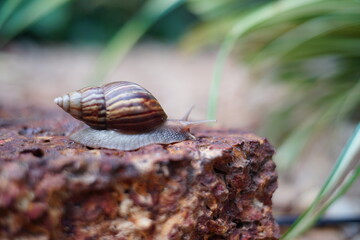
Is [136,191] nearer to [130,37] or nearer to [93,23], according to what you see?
[130,37]

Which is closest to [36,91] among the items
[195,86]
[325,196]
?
[195,86]

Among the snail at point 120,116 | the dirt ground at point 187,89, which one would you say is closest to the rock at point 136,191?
the snail at point 120,116

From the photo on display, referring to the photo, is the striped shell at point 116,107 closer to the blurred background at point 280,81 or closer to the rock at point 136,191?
the rock at point 136,191

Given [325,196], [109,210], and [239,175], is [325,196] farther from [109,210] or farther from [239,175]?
[109,210]

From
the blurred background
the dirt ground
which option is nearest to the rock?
the blurred background

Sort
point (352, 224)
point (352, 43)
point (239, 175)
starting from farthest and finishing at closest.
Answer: point (352, 43)
point (352, 224)
point (239, 175)

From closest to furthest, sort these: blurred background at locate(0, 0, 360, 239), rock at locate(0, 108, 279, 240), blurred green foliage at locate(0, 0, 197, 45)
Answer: rock at locate(0, 108, 279, 240) < blurred background at locate(0, 0, 360, 239) < blurred green foliage at locate(0, 0, 197, 45)

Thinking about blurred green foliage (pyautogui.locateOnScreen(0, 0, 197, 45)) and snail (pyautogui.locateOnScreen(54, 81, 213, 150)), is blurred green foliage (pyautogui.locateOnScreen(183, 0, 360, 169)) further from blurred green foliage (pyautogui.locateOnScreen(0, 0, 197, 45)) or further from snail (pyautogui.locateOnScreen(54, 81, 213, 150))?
blurred green foliage (pyautogui.locateOnScreen(0, 0, 197, 45))
